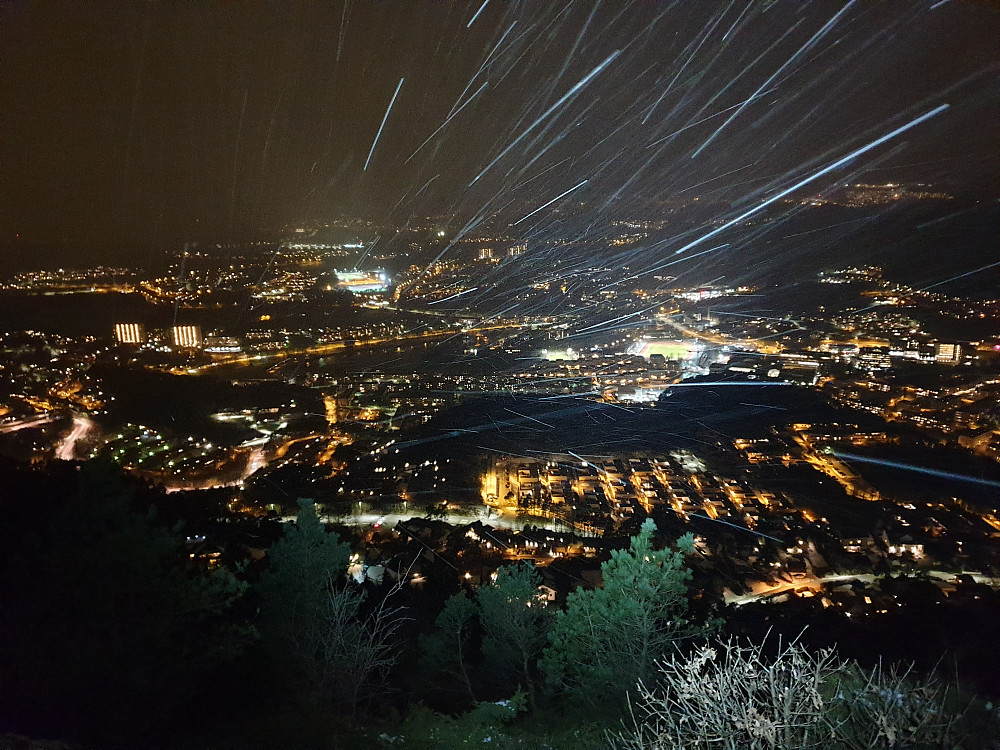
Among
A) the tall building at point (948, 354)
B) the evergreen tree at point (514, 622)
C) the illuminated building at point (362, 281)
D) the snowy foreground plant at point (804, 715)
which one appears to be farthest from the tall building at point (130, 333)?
the tall building at point (948, 354)

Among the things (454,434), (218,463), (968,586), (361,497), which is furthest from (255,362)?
(968,586)

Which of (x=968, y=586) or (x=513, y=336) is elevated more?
(x=513, y=336)

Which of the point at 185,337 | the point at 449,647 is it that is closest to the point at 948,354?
the point at 449,647

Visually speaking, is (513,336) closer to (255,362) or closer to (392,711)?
(255,362)

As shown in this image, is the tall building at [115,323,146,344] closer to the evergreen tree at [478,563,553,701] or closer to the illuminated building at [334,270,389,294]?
the illuminated building at [334,270,389,294]

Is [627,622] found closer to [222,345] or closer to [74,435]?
[74,435]

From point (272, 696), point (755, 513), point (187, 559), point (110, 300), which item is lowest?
point (755, 513)

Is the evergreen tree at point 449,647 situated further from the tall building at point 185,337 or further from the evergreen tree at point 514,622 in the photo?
the tall building at point 185,337
